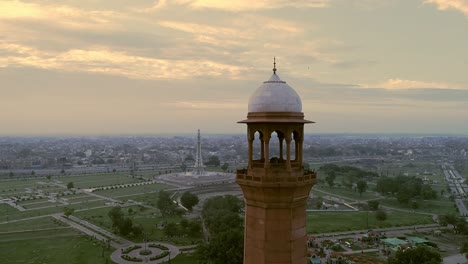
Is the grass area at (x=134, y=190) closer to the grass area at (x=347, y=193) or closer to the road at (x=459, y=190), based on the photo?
the grass area at (x=347, y=193)

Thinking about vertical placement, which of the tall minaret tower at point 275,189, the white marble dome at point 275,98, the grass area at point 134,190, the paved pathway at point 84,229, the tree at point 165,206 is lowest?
the paved pathway at point 84,229

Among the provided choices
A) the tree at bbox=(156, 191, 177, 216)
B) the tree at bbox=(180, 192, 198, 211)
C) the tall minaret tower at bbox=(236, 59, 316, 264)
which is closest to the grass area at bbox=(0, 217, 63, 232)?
the tree at bbox=(156, 191, 177, 216)

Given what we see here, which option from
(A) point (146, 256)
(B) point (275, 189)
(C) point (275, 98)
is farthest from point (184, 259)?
(C) point (275, 98)

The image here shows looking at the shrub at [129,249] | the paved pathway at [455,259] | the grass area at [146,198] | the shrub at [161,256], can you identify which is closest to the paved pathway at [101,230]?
the shrub at [129,249]

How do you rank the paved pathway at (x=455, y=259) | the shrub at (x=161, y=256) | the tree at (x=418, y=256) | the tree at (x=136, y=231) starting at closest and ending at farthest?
1. the tree at (x=418, y=256)
2. the paved pathway at (x=455, y=259)
3. the shrub at (x=161, y=256)
4. the tree at (x=136, y=231)

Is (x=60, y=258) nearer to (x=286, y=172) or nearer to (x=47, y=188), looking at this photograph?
(x=286, y=172)

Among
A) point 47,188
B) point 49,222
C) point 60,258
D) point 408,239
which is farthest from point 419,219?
point 47,188

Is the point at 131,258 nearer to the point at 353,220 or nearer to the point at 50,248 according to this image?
the point at 50,248
